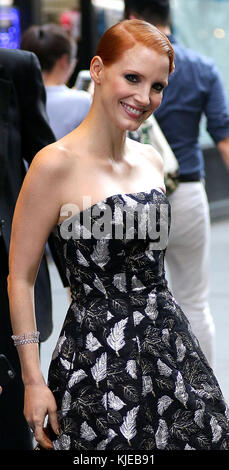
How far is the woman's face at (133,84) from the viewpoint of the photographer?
258cm

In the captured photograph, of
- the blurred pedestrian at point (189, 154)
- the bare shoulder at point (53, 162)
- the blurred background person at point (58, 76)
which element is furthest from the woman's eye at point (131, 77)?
the blurred background person at point (58, 76)

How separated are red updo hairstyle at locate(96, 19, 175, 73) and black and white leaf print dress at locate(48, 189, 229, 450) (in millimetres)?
392

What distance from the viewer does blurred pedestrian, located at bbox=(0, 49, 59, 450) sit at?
320 cm

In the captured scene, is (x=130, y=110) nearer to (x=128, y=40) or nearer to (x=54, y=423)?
(x=128, y=40)

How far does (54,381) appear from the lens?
8.70 ft

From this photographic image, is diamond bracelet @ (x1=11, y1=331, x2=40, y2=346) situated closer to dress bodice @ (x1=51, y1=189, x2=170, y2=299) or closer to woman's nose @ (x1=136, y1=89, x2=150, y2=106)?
dress bodice @ (x1=51, y1=189, x2=170, y2=299)

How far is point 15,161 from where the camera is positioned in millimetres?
3264

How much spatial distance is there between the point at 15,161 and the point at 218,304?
4.69 meters

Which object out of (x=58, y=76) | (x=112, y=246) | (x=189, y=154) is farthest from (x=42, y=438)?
(x=58, y=76)

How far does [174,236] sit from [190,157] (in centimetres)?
43

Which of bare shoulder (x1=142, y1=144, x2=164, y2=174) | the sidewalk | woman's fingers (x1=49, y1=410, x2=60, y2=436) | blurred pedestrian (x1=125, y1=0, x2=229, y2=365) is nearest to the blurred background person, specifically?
blurred pedestrian (x1=125, y1=0, x2=229, y2=365)

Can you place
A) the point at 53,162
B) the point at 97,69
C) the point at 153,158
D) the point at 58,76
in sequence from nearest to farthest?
1. the point at 53,162
2. the point at 97,69
3. the point at 153,158
4. the point at 58,76

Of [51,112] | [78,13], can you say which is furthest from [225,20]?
[51,112]

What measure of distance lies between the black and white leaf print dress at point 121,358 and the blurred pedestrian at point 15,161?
0.61 metres
